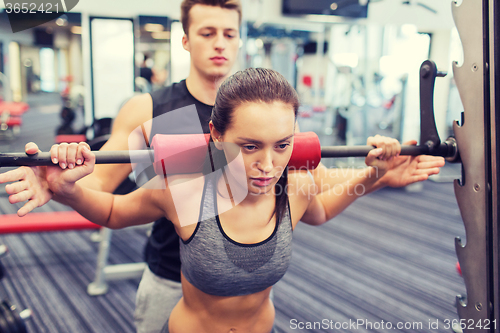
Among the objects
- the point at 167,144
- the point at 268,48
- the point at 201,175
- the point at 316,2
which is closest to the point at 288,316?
the point at 201,175

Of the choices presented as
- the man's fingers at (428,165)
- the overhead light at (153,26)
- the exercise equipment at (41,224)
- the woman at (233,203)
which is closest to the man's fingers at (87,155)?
the woman at (233,203)

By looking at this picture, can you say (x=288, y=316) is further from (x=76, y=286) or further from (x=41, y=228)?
(x=41, y=228)

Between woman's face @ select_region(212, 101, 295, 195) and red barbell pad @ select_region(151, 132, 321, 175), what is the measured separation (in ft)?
0.27

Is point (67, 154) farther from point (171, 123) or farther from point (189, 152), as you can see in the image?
point (171, 123)

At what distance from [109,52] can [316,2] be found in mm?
3028

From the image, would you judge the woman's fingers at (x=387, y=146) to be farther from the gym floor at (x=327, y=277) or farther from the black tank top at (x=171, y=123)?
the gym floor at (x=327, y=277)

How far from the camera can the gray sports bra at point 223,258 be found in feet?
3.00

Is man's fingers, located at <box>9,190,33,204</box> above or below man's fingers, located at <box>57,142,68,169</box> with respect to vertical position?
below

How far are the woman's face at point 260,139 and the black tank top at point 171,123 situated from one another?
1.22 ft

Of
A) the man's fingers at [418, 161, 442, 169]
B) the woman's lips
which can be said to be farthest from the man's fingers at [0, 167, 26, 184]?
the man's fingers at [418, 161, 442, 169]

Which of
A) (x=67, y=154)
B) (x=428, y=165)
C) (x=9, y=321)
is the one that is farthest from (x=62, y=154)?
(x=428, y=165)

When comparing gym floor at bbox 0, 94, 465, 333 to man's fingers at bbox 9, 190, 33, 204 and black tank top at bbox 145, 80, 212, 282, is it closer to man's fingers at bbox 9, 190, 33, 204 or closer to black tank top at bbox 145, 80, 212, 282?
black tank top at bbox 145, 80, 212, 282

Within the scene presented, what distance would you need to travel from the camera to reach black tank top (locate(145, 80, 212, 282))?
122 centimetres

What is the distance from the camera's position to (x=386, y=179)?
122cm
